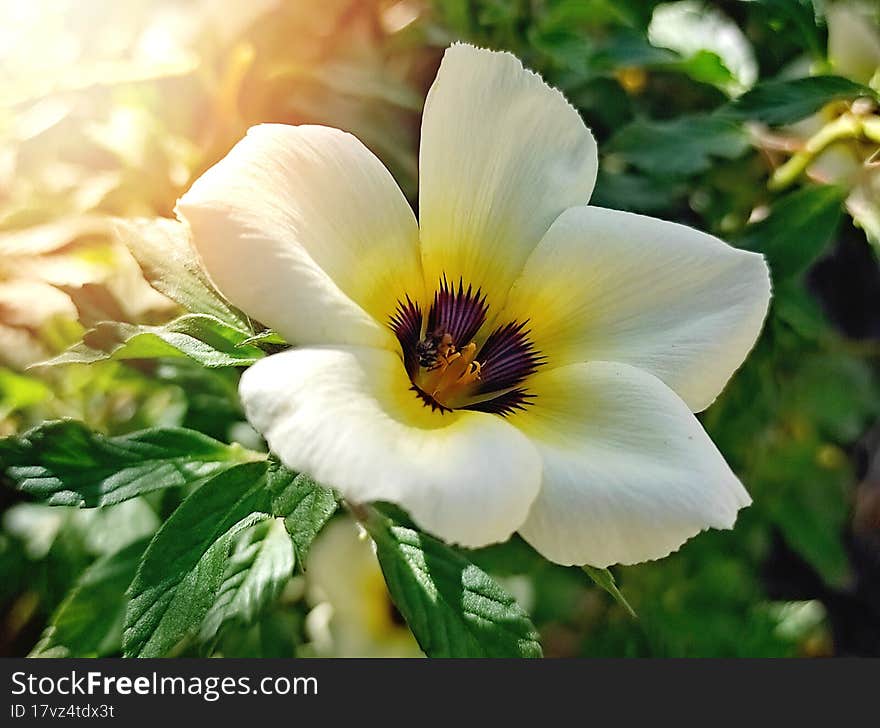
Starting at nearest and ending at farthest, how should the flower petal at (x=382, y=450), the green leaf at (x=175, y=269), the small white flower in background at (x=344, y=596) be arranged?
1. the flower petal at (x=382, y=450)
2. the green leaf at (x=175, y=269)
3. the small white flower in background at (x=344, y=596)

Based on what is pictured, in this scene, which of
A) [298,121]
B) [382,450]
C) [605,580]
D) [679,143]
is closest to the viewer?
[382,450]

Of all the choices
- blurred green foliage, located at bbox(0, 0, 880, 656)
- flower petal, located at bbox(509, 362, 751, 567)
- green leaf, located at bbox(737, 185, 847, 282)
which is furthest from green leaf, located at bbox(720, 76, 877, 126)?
flower petal, located at bbox(509, 362, 751, 567)

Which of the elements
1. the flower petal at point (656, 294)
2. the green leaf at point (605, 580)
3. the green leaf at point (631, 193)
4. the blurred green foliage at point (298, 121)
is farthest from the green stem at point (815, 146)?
the green leaf at point (605, 580)

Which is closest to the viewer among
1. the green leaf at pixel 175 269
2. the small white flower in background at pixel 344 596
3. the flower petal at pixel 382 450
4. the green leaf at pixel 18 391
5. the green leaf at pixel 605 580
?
the flower petal at pixel 382 450

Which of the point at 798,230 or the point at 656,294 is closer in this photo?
the point at 656,294

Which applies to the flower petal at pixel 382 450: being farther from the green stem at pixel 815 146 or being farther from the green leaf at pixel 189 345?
the green stem at pixel 815 146

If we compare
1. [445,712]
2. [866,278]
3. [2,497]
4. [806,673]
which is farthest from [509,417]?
[866,278]

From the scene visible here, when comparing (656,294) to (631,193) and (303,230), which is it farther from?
(631,193)

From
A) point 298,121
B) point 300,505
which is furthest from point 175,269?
point 298,121
